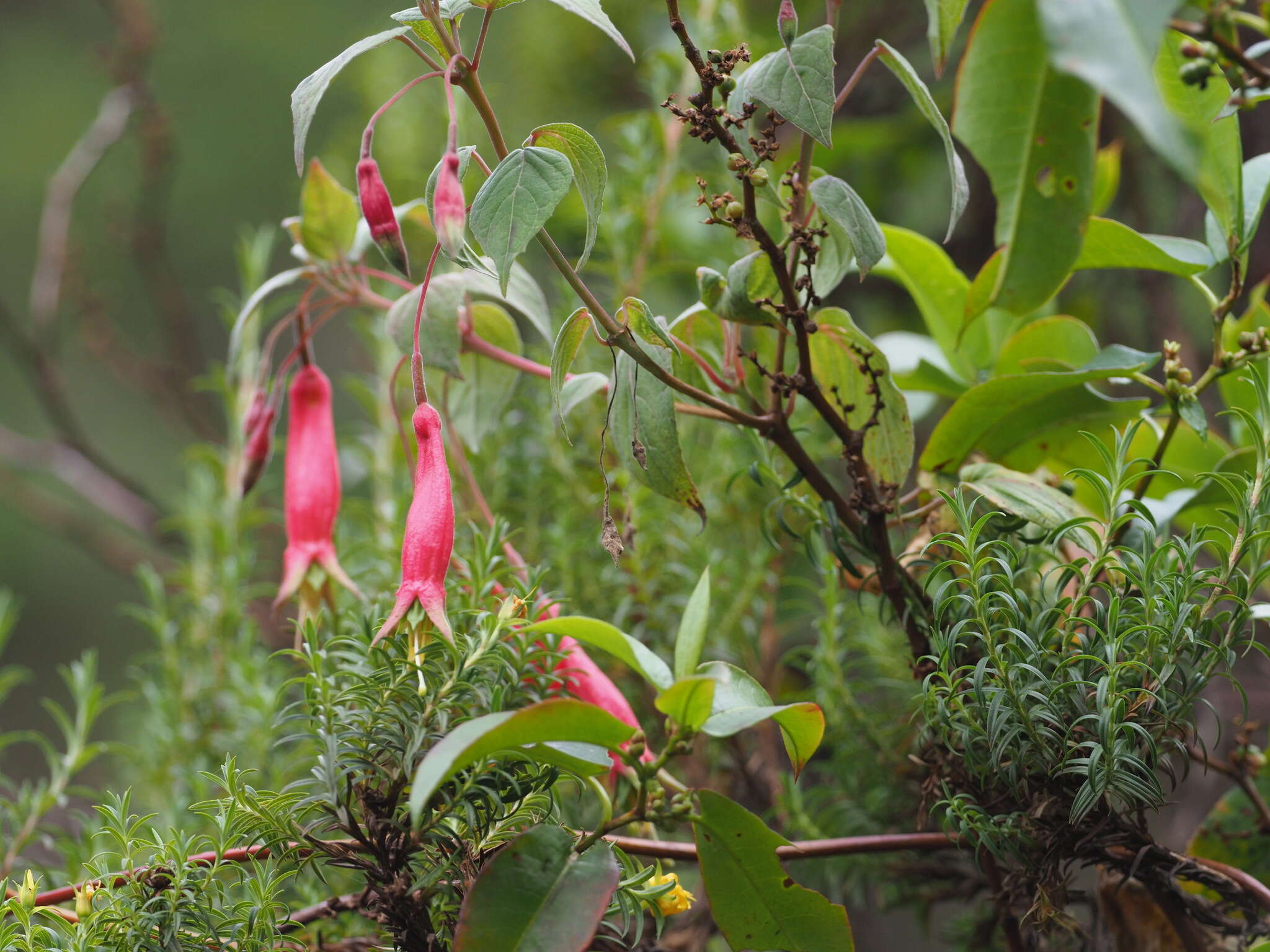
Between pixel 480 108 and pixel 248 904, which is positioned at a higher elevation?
pixel 480 108

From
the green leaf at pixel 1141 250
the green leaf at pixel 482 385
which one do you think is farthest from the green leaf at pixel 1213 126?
the green leaf at pixel 482 385

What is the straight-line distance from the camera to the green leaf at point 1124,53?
0.15 m

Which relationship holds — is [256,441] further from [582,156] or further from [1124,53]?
[1124,53]

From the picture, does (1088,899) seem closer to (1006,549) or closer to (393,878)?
(1006,549)

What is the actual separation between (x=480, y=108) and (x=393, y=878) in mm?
220

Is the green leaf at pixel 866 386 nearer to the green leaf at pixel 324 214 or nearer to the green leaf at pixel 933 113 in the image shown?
the green leaf at pixel 933 113

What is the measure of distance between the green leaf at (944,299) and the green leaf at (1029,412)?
5 centimetres

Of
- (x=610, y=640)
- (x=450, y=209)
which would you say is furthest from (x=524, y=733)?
(x=450, y=209)

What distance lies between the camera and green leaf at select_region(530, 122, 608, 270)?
27cm

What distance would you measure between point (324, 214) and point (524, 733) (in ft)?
0.79

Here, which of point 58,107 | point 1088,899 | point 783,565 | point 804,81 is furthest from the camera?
point 58,107

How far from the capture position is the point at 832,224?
12.2 inches

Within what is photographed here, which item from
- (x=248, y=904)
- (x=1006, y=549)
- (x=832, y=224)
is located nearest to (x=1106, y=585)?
(x=1006, y=549)

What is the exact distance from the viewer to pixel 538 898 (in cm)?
24
